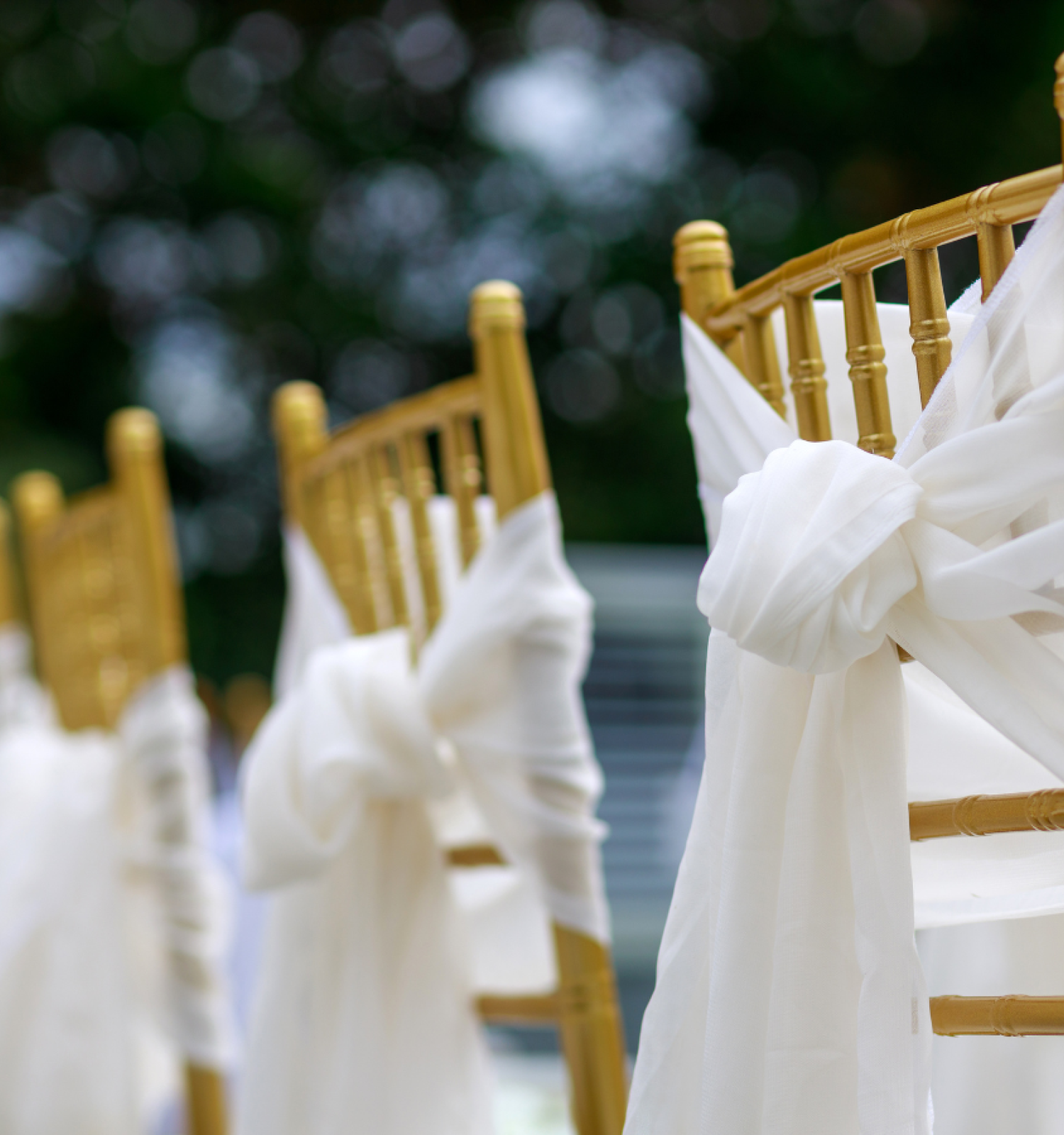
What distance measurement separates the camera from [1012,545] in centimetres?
71

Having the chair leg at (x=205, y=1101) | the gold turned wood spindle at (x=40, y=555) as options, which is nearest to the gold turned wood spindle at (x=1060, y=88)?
the chair leg at (x=205, y=1101)

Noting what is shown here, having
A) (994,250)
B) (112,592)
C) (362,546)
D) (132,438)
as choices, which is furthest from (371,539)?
(994,250)

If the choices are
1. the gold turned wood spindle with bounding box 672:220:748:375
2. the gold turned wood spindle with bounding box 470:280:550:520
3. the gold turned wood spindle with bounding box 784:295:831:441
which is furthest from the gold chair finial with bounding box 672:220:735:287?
the gold turned wood spindle with bounding box 470:280:550:520

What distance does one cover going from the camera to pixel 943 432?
0.79 m

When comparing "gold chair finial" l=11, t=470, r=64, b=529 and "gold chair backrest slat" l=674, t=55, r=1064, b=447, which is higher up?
"gold chair finial" l=11, t=470, r=64, b=529

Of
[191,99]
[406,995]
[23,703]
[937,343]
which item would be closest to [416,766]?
[406,995]

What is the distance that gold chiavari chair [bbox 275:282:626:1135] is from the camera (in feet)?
4.22

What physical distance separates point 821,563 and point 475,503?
0.63m

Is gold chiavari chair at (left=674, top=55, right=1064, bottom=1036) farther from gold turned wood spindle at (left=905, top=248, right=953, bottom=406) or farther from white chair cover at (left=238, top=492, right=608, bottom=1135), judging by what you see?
white chair cover at (left=238, top=492, right=608, bottom=1135)

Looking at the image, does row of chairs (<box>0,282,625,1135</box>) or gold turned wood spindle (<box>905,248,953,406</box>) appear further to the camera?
row of chairs (<box>0,282,625,1135</box>)

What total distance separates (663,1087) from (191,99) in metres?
6.31

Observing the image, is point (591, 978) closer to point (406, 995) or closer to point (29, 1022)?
point (406, 995)

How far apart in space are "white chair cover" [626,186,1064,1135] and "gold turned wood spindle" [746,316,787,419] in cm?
17

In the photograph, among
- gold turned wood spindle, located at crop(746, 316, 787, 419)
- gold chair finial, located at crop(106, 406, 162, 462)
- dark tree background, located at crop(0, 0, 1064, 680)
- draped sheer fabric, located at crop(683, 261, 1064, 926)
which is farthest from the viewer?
A: dark tree background, located at crop(0, 0, 1064, 680)
